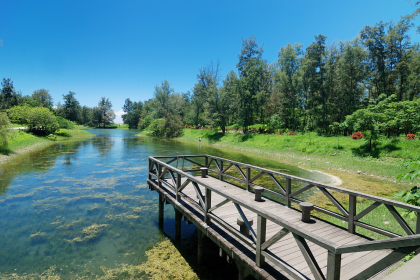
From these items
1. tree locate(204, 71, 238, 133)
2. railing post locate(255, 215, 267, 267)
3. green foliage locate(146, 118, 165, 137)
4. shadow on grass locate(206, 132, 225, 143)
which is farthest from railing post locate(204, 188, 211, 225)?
green foliage locate(146, 118, 165, 137)

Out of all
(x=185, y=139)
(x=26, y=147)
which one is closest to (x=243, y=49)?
(x=185, y=139)

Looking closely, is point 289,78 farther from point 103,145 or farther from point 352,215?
point 352,215

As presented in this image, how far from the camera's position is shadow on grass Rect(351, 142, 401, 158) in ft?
64.7

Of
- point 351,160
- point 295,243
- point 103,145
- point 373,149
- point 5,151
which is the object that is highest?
point 373,149

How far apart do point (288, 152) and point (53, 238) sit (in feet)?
83.0

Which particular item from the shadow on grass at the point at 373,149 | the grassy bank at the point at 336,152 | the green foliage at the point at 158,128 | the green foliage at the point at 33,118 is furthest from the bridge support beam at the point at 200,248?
the green foliage at the point at 158,128

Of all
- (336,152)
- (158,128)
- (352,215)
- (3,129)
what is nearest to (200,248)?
(352,215)

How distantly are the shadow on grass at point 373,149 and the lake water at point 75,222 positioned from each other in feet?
22.3

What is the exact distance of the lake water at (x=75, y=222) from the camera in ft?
23.0

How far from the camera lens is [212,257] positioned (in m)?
7.30

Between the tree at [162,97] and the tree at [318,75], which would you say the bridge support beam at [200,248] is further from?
the tree at [162,97]

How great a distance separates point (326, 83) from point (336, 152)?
15.1 metres

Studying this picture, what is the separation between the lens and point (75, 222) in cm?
963

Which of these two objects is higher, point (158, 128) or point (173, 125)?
point (173, 125)
